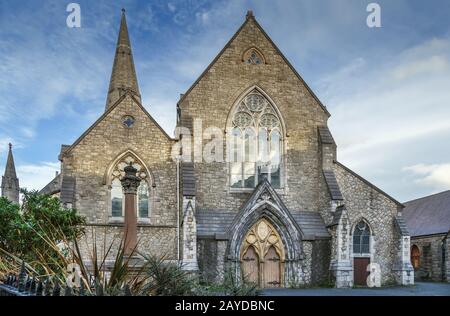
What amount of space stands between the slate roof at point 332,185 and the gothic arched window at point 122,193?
358 inches

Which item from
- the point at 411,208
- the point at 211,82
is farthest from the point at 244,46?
the point at 411,208

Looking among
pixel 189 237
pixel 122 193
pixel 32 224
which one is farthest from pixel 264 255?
pixel 32 224

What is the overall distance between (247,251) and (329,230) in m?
4.21

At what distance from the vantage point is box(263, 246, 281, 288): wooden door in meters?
21.7

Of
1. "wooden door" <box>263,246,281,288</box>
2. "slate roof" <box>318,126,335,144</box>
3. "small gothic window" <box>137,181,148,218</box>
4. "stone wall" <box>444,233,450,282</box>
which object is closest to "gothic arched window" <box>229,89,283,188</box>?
"slate roof" <box>318,126,335,144</box>

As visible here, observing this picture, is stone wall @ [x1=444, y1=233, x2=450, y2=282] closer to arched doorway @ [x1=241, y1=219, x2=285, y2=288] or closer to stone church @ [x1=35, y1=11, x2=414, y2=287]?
stone church @ [x1=35, y1=11, x2=414, y2=287]

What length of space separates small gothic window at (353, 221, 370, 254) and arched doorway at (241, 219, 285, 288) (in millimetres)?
4421

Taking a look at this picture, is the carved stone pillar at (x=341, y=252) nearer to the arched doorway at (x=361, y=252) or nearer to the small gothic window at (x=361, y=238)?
the arched doorway at (x=361, y=252)

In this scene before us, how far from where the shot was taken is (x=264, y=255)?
21906 mm

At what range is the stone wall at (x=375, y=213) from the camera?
23.6 m

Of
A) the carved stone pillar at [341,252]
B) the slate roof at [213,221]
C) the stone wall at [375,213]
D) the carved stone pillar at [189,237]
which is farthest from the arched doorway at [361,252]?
the carved stone pillar at [189,237]

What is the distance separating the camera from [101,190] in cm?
2142

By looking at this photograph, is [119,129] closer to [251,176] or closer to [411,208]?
[251,176]

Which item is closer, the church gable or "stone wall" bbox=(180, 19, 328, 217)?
"stone wall" bbox=(180, 19, 328, 217)
